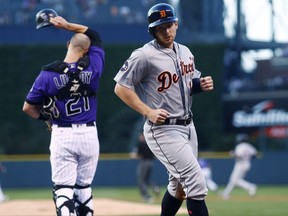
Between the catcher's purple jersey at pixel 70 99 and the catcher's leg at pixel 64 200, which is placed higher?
the catcher's purple jersey at pixel 70 99

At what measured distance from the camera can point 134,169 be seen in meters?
27.4

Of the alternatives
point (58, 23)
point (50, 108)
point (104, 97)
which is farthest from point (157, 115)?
point (104, 97)

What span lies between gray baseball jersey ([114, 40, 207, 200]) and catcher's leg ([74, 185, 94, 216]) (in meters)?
0.82

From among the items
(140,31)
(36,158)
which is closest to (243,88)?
(140,31)

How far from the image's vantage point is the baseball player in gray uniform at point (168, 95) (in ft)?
24.4

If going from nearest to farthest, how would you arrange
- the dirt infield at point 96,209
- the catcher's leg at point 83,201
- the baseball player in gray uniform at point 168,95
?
the baseball player in gray uniform at point 168,95 → the catcher's leg at point 83,201 → the dirt infield at point 96,209

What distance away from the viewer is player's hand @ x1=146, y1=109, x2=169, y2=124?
733 cm

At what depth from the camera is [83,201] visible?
26.6ft

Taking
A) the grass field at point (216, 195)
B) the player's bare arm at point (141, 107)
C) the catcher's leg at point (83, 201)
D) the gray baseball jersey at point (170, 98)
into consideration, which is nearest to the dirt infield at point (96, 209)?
the grass field at point (216, 195)

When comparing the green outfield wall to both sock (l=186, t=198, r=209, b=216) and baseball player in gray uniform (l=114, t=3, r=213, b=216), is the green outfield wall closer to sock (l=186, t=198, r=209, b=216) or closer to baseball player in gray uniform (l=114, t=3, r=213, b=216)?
baseball player in gray uniform (l=114, t=3, r=213, b=216)

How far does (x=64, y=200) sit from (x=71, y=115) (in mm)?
765

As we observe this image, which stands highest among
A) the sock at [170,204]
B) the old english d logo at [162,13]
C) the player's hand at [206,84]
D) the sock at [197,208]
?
the old english d logo at [162,13]

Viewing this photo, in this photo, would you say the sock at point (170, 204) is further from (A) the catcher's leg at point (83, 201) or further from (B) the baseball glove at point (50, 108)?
(B) the baseball glove at point (50, 108)

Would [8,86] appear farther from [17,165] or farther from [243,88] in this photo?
[243,88]
